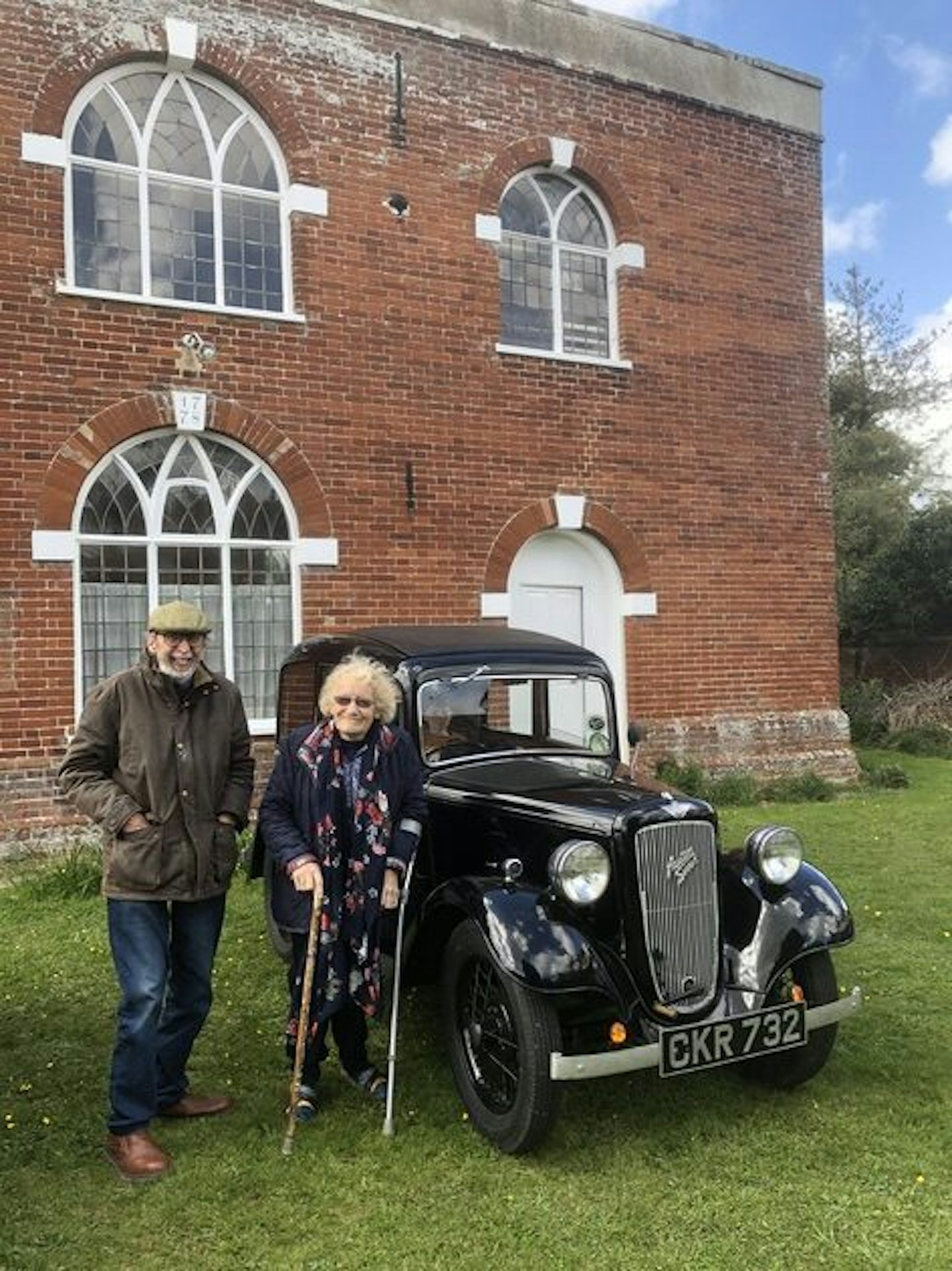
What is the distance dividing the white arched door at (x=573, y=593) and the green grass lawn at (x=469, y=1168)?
624cm

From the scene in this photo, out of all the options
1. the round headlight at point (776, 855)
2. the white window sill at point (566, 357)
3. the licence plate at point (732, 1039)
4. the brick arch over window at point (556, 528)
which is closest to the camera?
the licence plate at point (732, 1039)

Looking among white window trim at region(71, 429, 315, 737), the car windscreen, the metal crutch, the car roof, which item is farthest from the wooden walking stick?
white window trim at region(71, 429, 315, 737)

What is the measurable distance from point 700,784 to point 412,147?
7045 mm

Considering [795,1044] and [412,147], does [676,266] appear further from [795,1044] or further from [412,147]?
[795,1044]

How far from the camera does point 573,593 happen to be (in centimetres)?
1175

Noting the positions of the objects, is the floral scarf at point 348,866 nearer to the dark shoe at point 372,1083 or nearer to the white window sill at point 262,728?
the dark shoe at point 372,1083

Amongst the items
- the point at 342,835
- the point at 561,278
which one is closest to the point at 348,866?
the point at 342,835

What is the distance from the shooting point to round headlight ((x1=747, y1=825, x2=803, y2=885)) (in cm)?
460

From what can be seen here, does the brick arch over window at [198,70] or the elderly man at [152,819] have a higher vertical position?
the brick arch over window at [198,70]

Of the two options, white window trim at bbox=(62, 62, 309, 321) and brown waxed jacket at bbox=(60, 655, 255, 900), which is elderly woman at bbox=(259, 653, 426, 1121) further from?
white window trim at bbox=(62, 62, 309, 321)

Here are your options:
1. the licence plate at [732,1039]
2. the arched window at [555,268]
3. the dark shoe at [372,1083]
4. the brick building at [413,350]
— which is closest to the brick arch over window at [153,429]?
the brick building at [413,350]

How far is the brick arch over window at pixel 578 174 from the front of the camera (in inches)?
440

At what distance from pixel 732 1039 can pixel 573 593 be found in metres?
7.98

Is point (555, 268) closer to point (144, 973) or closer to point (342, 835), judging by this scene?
point (342, 835)
